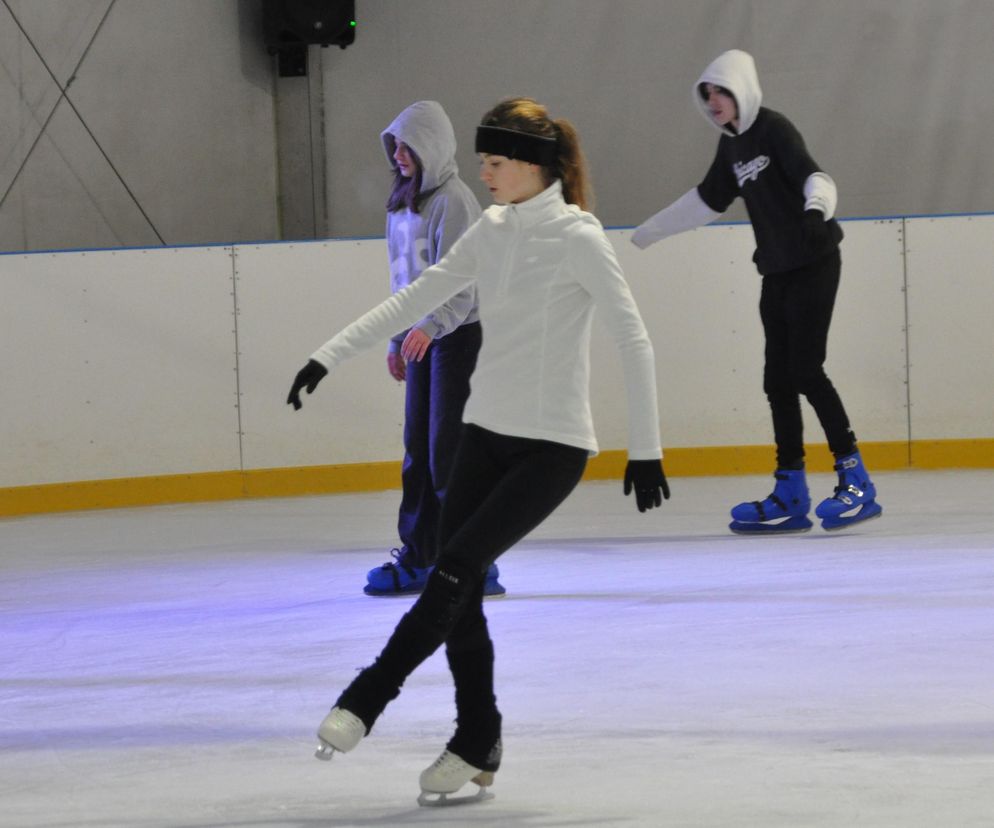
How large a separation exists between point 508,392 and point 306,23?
691 centimetres

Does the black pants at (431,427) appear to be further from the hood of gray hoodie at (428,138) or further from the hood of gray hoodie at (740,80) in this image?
the hood of gray hoodie at (740,80)

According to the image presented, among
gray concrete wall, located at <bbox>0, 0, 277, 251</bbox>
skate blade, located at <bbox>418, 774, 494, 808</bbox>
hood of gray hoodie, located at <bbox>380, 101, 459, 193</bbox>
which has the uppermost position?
gray concrete wall, located at <bbox>0, 0, 277, 251</bbox>

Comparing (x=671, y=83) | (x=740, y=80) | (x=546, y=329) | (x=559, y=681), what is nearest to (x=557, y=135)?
(x=546, y=329)

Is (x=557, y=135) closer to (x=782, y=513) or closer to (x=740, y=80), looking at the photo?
(x=740, y=80)

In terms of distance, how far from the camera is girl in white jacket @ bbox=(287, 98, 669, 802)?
7.31 ft

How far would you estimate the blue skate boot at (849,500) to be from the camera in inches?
199

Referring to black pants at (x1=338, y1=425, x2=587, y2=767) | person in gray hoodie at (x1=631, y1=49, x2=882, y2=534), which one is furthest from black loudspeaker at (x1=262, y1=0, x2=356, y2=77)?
black pants at (x1=338, y1=425, x2=587, y2=767)

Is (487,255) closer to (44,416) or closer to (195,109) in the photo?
(44,416)

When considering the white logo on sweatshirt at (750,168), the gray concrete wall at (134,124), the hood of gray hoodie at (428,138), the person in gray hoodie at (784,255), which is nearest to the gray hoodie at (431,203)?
the hood of gray hoodie at (428,138)

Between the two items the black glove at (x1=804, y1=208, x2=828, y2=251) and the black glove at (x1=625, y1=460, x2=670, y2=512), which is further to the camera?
the black glove at (x1=804, y1=208, x2=828, y2=251)

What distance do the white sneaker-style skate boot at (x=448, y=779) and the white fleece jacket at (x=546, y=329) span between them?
1.57ft

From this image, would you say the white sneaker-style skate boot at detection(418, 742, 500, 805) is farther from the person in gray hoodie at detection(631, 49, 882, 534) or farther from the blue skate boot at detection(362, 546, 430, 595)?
the person in gray hoodie at detection(631, 49, 882, 534)

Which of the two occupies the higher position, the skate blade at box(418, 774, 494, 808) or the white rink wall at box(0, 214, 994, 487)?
the white rink wall at box(0, 214, 994, 487)

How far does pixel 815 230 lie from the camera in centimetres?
479
